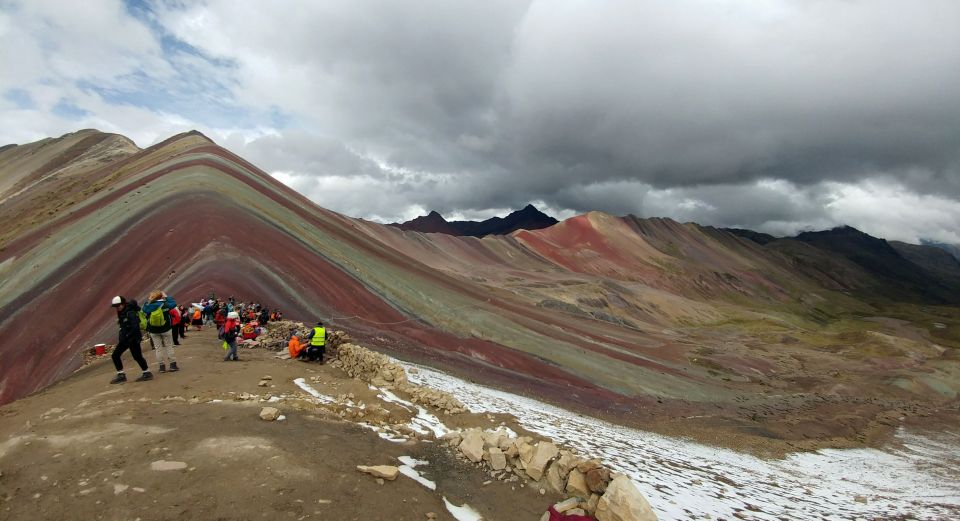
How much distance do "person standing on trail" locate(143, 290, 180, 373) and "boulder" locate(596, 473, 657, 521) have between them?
11.5 metres

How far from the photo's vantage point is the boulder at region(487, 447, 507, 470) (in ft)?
30.5

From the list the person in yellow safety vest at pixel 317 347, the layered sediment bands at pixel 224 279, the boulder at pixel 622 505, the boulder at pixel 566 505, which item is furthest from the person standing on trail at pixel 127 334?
the layered sediment bands at pixel 224 279

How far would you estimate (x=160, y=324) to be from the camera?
40.8 feet

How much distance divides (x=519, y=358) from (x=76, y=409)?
105 ft

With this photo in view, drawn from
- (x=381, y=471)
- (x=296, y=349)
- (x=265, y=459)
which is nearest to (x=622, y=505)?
(x=381, y=471)

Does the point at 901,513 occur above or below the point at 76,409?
below

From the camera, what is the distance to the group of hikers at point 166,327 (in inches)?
474

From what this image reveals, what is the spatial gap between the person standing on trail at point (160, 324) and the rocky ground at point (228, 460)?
0.78 metres

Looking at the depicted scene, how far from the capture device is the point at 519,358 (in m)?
39.4

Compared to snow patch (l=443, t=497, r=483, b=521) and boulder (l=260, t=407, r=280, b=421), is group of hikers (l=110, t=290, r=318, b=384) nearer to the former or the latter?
boulder (l=260, t=407, r=280, b=421)

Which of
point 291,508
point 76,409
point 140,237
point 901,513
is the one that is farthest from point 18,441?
point 140,237

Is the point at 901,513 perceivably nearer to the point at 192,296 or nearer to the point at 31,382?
the point at 192,296

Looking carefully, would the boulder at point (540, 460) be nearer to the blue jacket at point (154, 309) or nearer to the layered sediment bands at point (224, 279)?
the blue jacket at point (154, 309)

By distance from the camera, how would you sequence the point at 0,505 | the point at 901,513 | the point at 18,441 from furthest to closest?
1. the point at 901,513
2. the point at 18,441
3. the point at 0,505
